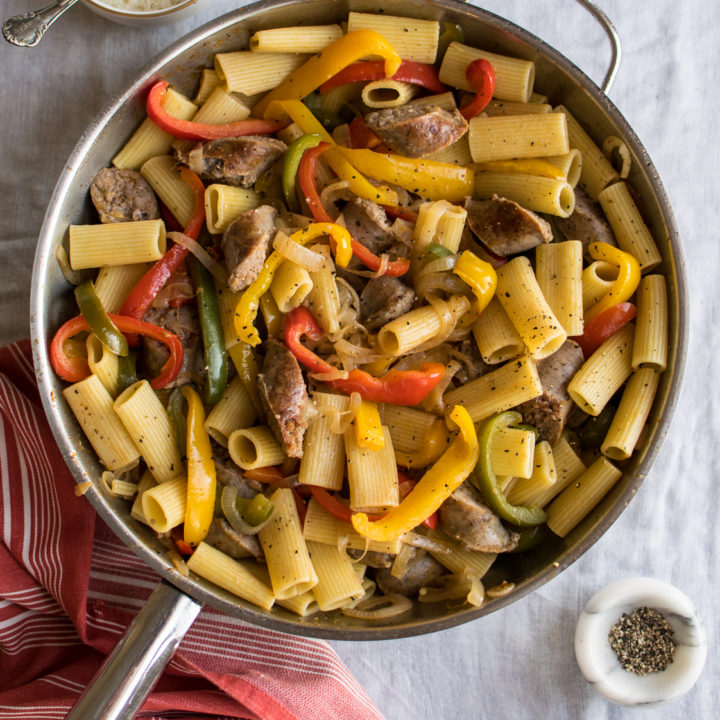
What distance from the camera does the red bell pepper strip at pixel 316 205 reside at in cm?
276

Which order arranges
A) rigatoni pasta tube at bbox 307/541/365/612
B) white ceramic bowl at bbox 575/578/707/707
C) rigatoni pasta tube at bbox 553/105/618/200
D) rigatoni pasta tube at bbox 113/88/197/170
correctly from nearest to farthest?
rigatoni pasta tube at bbox 307/541/365/612 < rigatoni pasta tube at bbox 113/88/197/170 < rigatoni pasta tube at bbox 553/105/618/200 < white ceramic bowl at bbox 575/578/707/707

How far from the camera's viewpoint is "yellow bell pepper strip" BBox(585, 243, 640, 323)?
2.77m

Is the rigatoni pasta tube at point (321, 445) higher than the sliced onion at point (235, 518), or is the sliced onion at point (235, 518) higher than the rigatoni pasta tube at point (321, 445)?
the rigatoni pasta tube at point (321, 445)

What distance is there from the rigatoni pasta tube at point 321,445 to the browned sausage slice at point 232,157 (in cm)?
86

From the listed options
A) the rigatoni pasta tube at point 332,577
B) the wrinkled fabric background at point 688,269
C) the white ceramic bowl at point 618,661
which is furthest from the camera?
the white ceramic bowl at point 618,661

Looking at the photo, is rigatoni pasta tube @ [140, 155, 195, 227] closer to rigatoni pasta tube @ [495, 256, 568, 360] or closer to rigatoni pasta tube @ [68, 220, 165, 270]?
rigatoni pasta tube @ [68, 220, 165, 270]

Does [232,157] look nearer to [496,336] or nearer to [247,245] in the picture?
[247,245]

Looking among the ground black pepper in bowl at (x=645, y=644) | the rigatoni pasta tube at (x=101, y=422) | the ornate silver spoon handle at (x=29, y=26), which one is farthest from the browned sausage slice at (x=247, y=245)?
the ground black pepper in bowl at (x=645, y=644)

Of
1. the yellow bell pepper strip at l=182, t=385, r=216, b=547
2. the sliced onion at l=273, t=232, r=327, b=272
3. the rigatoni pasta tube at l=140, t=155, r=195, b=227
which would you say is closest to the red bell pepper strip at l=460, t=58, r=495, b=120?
the sliced onion at l=273, t=232, r=327, b=272

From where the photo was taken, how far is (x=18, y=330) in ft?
10.3

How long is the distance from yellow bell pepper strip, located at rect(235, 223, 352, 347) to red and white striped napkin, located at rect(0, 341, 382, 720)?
0.98 metres

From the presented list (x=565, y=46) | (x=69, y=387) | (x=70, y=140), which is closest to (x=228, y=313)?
(x=69, y=387)

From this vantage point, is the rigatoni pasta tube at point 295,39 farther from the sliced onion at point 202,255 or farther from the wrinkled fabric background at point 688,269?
the sliced onion at point 202,255

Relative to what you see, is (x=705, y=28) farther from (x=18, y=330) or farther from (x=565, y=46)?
(x=18, y=330)
